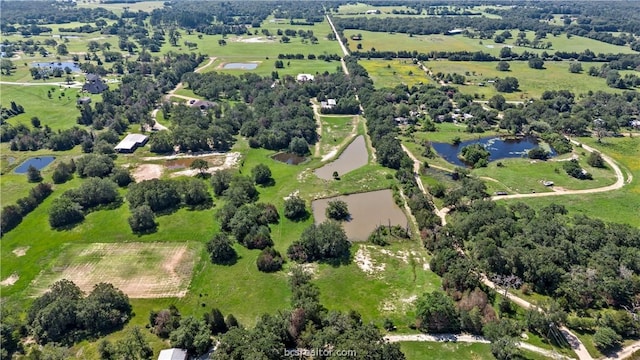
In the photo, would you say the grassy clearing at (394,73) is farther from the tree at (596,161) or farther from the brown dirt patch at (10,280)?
the brown dirt patch at (10,280)

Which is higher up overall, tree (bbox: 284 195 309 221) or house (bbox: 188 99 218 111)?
house (bbox: 188 99 218 111)

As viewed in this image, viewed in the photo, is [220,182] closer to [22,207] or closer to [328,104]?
[22,207]

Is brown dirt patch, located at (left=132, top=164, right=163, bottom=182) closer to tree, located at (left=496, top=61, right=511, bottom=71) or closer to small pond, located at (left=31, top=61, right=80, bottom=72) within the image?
small pond, located at (left=31, top=61, right=80, bottom=72)

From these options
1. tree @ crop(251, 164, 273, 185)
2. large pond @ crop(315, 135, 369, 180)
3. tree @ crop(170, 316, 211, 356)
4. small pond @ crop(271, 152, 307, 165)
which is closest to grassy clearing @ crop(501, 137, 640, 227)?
large pond @ crop(315, 135, 369, 180)

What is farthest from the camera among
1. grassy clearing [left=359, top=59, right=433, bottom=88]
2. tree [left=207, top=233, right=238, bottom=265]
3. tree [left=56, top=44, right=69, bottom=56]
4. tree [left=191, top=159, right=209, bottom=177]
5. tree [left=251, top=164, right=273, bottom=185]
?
tree [left=56, top=44, right=69, bottom=56]

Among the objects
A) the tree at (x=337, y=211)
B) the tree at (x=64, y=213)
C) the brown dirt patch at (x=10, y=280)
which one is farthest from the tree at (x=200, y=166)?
the brown dirt patch at (x=10, y=280)

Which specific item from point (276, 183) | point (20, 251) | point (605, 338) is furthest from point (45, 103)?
point (605, 338)
